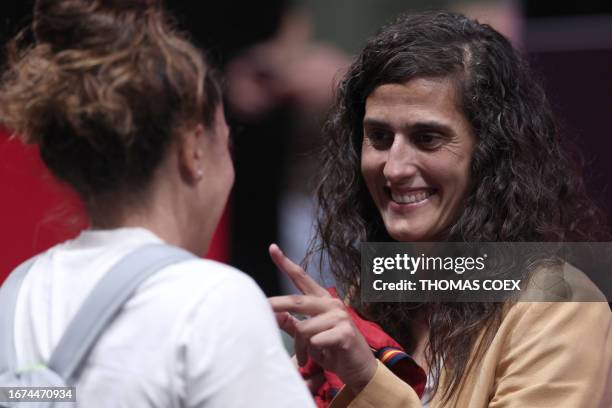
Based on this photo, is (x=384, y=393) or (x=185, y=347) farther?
(x=384, y=393)

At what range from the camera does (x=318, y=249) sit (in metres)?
2.58

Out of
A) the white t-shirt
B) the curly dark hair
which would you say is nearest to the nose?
the curly dark hair

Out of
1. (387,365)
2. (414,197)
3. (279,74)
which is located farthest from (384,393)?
(279,74)

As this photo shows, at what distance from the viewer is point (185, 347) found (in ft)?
4.42

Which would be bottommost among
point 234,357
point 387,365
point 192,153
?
point 387,365

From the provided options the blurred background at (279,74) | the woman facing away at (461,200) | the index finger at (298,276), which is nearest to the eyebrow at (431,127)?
the woman facing away at (461,200)

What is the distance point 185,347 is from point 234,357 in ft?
0.22

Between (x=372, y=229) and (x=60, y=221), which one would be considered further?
(x=372, y=229)

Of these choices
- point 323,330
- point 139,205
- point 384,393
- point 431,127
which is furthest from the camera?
point 431,127

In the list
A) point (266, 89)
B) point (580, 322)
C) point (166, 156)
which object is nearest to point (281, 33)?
point (266, 89)

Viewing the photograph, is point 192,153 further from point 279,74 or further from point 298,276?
point 279,74

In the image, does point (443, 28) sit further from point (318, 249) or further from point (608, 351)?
point (608, 351)

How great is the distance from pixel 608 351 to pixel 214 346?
1062 millimetres

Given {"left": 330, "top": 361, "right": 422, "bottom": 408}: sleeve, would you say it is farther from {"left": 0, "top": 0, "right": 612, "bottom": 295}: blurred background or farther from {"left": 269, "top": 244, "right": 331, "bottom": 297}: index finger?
{"left": 0, "top": 0, "right": 612, "bottom": 295}: blurred background
